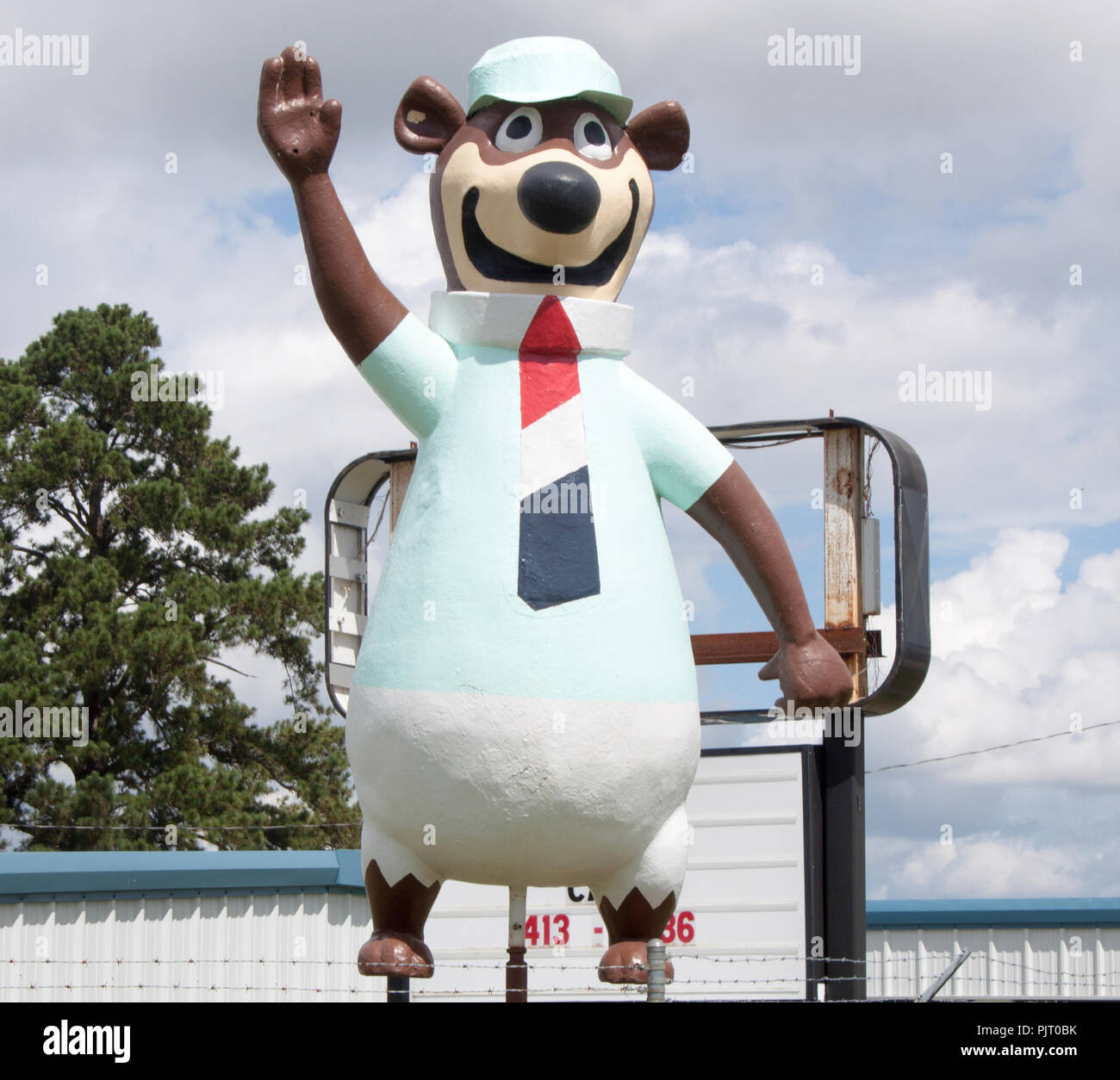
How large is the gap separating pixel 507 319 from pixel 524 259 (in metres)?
0.21

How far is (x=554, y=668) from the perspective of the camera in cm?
540

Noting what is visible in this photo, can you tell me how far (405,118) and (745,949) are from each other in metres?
4.96

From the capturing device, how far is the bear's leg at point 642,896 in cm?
565

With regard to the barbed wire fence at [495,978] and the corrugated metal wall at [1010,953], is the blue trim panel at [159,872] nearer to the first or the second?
the barbed wire fence at [495,978]

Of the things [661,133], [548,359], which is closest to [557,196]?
[548,359]

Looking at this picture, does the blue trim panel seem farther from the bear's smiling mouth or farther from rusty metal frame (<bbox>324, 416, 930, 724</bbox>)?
the bear's smiling mouth

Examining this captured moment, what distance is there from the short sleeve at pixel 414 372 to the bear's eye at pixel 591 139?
824 mm

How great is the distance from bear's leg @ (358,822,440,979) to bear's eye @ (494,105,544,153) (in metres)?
2.38

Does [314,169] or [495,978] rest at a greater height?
[314,169]

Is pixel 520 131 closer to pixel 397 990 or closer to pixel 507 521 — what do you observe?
pixel 507 521

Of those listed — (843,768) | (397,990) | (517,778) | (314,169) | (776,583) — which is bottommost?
(397,990)

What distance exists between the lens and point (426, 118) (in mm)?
5973

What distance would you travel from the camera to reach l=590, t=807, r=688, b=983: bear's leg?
18.5 feet
